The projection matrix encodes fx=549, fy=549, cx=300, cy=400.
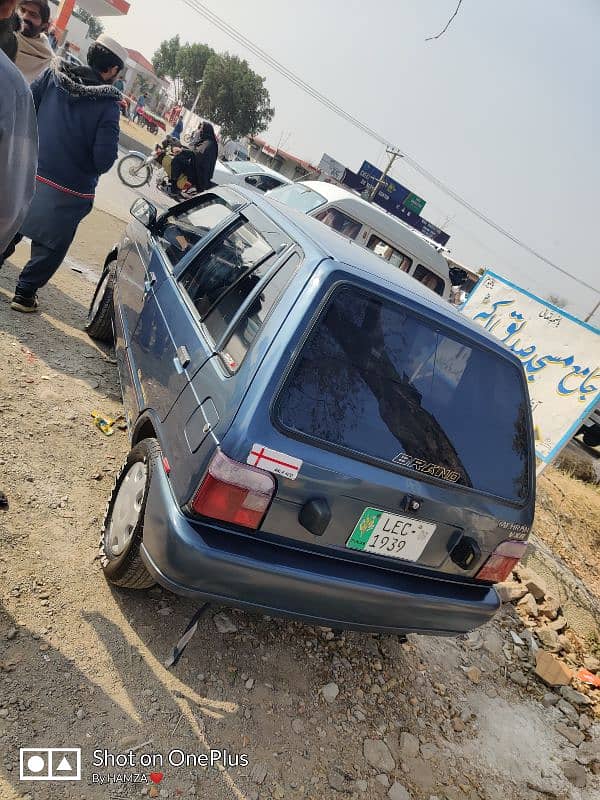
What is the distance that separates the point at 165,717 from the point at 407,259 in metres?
9.59

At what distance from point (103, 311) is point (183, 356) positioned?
7.06 feet

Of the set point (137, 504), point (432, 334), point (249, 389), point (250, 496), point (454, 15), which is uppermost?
point (454, 15)

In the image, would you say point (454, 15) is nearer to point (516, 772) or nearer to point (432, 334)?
point (432, 334)

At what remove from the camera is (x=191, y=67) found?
185ft

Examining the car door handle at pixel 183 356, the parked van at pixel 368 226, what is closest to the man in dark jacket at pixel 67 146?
the car door handle at pixel 183 356

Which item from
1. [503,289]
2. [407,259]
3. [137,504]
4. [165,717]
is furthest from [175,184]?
[165,717]

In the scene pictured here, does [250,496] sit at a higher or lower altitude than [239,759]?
higher

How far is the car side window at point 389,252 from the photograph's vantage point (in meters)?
10.1

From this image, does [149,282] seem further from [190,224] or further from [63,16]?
[63,16]

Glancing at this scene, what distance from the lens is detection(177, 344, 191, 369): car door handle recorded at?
2.37 meters

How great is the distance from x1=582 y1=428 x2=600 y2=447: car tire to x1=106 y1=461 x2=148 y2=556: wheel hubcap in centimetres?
1318

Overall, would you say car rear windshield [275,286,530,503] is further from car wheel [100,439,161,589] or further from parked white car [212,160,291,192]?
parked white car [212,160,291,192]

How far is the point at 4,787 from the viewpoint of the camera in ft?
5.39

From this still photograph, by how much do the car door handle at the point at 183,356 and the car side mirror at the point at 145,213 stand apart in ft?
5.41
